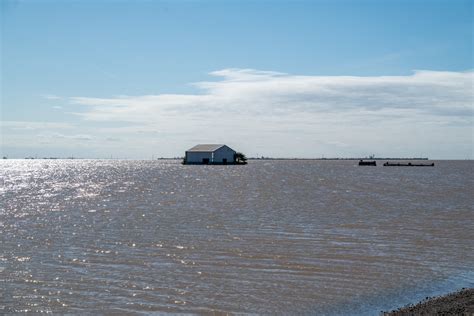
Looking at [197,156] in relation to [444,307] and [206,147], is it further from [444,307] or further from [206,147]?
[444,307]

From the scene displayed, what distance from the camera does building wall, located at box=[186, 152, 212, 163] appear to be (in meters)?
126

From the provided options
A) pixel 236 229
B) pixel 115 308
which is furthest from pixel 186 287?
pixel 236 229

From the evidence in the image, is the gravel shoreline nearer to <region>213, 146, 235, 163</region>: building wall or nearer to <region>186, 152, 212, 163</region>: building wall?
<region>186, 152, 212, 163</region>: building wall

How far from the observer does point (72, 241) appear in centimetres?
2045

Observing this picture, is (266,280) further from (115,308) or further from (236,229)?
Answer: (236,229)

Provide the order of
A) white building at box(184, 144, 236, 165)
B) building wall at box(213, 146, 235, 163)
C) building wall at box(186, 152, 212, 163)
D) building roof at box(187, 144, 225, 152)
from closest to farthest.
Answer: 1. building wall at box(186, 152, 212, 163)
2. white building at box(184, 144, 236, 165)
3. building wall at box(213, 146, 235, 163)
4. building roof at box(187, 144, 225, 152)

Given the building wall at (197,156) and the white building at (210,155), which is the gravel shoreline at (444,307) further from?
the building wall at (197,156)

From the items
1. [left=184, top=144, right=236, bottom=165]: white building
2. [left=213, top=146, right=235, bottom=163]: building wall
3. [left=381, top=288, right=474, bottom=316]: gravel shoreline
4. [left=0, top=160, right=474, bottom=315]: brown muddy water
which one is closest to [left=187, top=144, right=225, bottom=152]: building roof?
[left=184, top=144, right=236, bottom=165]: white building

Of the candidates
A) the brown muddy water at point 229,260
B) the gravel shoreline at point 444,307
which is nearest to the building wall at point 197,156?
the brown muddy water at point 229,260

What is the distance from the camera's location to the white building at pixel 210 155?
126m

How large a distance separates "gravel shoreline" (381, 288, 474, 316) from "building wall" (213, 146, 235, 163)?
114247 mm

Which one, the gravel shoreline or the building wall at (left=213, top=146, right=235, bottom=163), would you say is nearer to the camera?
the gravel shoreline

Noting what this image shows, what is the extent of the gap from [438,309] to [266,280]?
5071mm

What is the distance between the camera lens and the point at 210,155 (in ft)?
412
